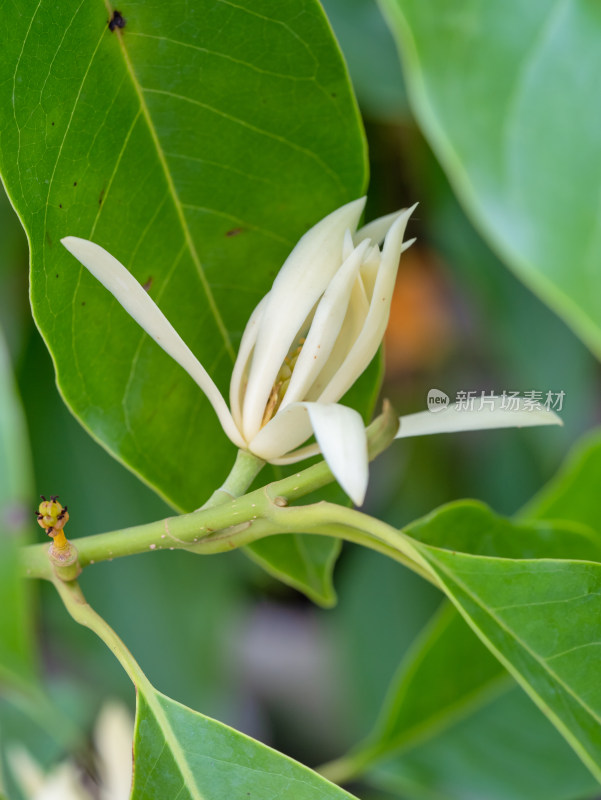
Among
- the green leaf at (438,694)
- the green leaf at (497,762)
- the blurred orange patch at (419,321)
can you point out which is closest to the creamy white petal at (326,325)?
the green leaf at (438,694)

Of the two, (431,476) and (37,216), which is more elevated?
(37,216)

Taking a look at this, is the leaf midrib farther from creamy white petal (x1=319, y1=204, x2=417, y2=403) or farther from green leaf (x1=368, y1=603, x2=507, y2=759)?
green leaf (x1=368, y1=603, x2=507, y2=759)

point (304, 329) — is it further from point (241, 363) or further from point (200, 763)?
point (200, 763)

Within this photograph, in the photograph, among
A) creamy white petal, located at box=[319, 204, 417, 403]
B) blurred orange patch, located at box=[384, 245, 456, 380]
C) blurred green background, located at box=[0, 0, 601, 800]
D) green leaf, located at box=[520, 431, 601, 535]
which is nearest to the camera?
creamy white petal, located at box=[319, 204, 417, 403]

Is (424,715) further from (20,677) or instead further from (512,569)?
(20,677)

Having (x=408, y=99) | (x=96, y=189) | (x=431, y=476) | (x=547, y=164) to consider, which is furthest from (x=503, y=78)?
(x=431, y=476)

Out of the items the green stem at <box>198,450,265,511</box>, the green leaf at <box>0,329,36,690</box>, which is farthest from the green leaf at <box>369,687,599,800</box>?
the green leaf at <box>0,329,36,690</box>
